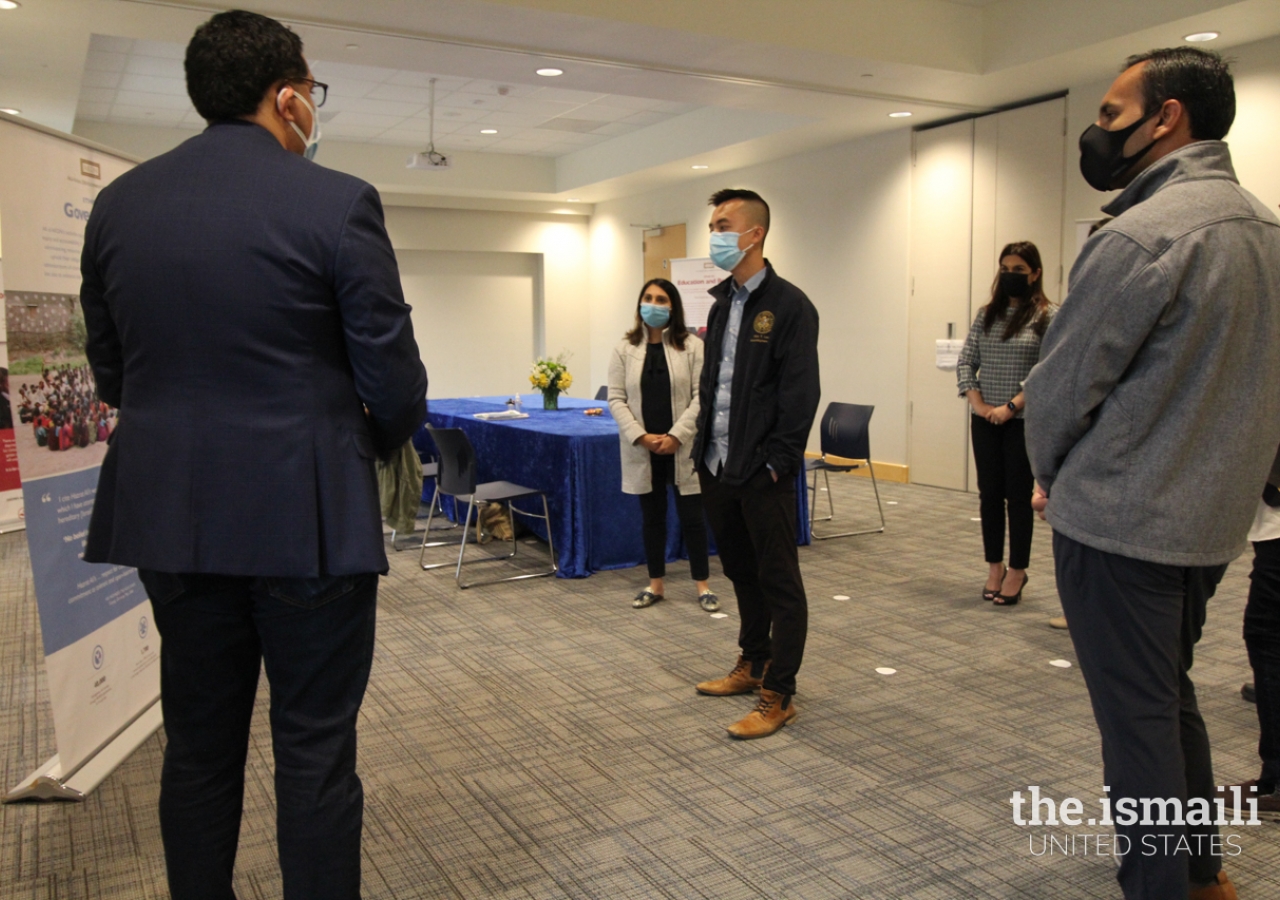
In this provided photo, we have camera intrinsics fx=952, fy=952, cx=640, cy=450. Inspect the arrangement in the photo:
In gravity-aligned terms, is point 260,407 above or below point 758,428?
above

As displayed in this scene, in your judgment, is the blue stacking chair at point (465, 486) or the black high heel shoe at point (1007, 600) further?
the blue stacking chair at point (465, 486)

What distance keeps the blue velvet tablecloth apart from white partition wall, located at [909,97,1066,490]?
2858mm

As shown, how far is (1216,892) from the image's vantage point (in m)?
1.92

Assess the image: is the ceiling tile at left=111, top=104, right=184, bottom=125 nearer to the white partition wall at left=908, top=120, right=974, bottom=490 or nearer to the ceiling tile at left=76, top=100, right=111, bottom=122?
the ceiling tile at left=76, top=100, right=111, bottom=122

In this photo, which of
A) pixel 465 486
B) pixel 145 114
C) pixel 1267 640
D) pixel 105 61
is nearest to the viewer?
pixel 1267 640

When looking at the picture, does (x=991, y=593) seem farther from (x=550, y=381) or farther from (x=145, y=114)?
(x=145, y=114)

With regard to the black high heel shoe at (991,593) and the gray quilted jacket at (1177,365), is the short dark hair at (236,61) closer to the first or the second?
the gray quilted jacket at (1177,365)

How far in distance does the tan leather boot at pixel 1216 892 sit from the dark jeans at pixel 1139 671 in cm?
31

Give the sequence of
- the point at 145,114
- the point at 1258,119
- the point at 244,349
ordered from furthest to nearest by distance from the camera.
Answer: the point at 145,114 → the point at 1258,119 → the point at 244,349

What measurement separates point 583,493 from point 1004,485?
6.77 feet

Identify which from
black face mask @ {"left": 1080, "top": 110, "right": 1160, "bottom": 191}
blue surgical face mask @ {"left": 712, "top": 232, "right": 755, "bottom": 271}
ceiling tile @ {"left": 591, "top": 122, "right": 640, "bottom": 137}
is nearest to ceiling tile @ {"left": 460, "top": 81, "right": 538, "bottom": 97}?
ceiling tile @ {"left": 591, "top": 122, "right": 640, "bottom": 137}

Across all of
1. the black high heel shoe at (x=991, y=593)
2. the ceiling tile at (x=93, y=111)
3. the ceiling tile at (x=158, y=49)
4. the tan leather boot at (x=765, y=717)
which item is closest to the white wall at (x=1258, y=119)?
the black high heel shoe at (x=991, y=593)

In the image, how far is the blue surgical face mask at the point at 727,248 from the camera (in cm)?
289

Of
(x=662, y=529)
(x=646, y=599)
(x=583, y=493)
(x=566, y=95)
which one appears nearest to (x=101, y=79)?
(x=566, y=95)
